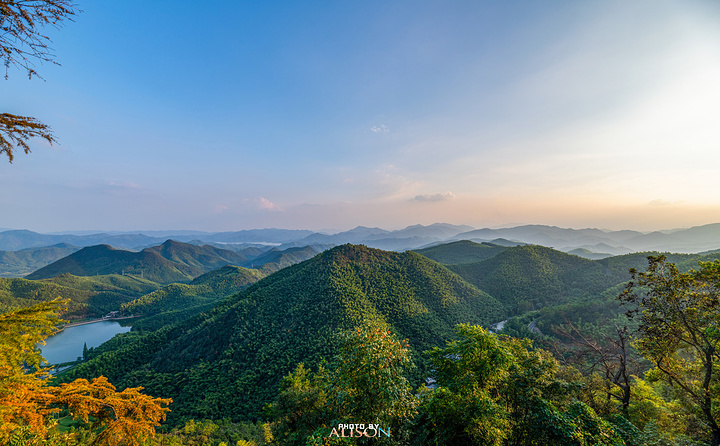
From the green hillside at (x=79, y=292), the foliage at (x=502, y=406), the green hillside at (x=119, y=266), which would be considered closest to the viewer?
the foliage at (x=502, y=406)

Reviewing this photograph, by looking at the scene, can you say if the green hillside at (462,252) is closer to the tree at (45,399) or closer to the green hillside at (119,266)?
the tree at (45,399)

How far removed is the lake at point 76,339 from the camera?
221 feet

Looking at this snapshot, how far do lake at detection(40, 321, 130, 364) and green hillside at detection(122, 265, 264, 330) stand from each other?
22.9ft

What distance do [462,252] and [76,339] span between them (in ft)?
504

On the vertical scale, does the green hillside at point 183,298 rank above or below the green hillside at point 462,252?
below

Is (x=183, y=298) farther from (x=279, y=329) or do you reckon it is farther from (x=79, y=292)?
(x=279, y=329)

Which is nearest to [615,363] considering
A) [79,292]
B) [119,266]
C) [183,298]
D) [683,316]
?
[683,316]

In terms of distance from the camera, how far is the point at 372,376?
838 cm

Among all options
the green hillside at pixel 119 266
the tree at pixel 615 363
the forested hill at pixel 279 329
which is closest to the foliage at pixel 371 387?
the tree at pixel 615 363

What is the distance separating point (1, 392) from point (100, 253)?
224778 mm

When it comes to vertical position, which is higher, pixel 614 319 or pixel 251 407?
pixel 614 319

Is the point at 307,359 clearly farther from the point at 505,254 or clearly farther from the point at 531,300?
the point at 505,254

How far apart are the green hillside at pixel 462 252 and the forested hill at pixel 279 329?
4385 centimetres

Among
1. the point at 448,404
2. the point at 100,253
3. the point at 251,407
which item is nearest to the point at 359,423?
the point at 448,404
